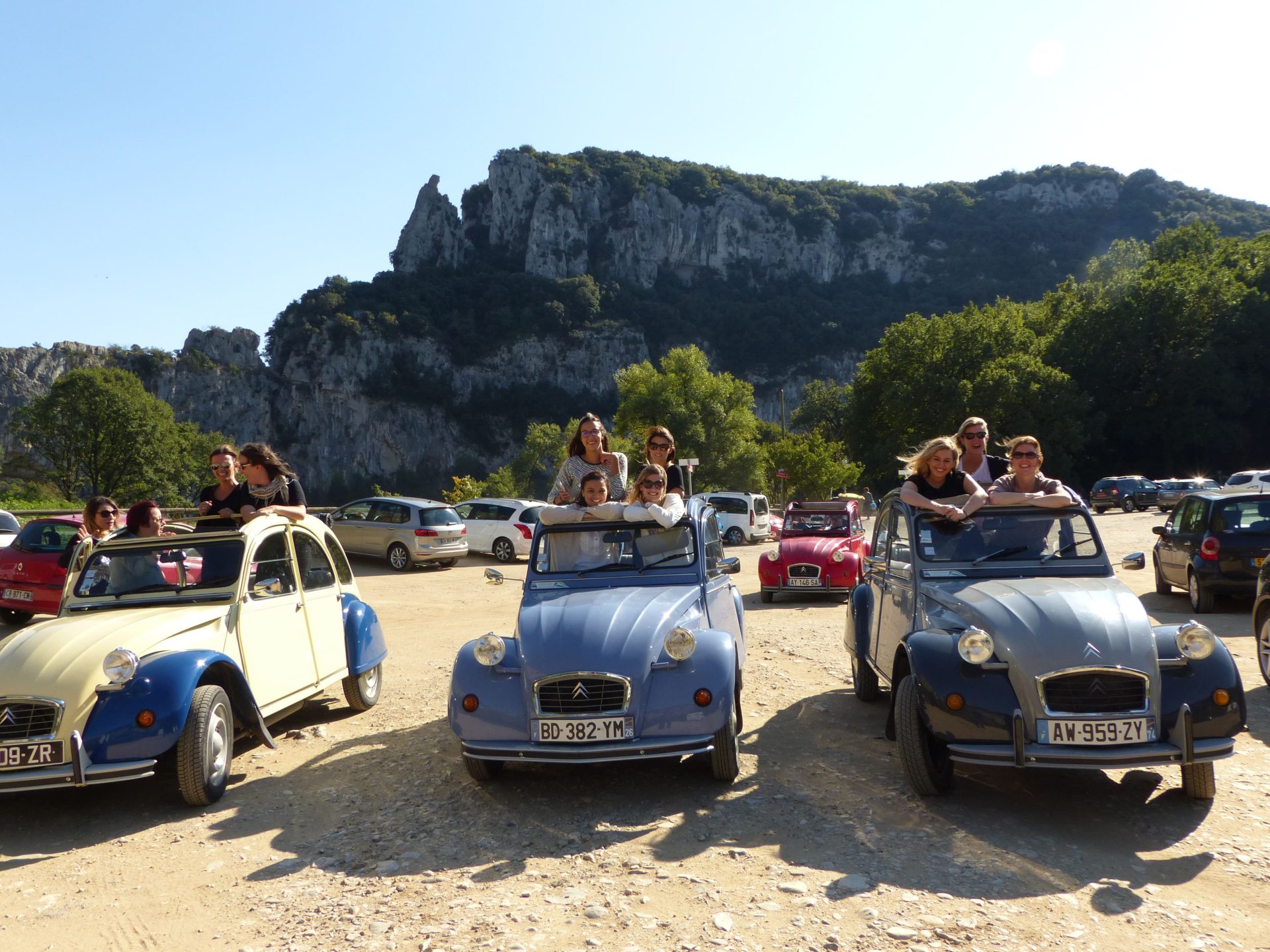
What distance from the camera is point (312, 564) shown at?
7.39m

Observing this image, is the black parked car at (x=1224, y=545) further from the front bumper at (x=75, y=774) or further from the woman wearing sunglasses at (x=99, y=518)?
the woman wearing sunglasses at (x=99, y=518)

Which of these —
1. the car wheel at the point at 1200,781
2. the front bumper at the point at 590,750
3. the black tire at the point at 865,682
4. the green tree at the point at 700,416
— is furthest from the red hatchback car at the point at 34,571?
the green tree at the point at 700,416

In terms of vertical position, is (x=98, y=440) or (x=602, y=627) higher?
(x=98, y=440)

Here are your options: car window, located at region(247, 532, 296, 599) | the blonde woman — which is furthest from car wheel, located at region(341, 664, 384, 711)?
the blonde woman

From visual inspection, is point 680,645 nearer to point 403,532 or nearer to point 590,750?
point 590,750

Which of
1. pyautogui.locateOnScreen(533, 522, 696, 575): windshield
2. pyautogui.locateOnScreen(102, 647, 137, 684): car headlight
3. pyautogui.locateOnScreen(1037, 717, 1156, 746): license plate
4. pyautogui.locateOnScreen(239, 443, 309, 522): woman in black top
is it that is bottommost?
pyautogui.locateOnScreen(1037, 717, 1156, 746): license plate

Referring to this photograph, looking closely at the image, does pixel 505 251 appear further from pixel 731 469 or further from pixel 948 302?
pixel 731 469

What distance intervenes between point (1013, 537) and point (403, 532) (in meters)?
18.7

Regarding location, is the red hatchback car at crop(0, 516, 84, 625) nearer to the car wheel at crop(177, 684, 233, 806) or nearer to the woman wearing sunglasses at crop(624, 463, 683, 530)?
the car wheel at crop(177, 684, 233, 806)

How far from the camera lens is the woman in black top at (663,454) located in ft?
24.0

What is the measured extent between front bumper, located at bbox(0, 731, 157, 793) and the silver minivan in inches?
701

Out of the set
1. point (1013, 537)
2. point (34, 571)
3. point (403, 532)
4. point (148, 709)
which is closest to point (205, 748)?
point (148, 709)

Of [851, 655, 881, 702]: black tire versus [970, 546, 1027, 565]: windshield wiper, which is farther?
[851, 655, 881, 702]: black tire

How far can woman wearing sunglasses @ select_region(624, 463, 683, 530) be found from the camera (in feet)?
21.3
